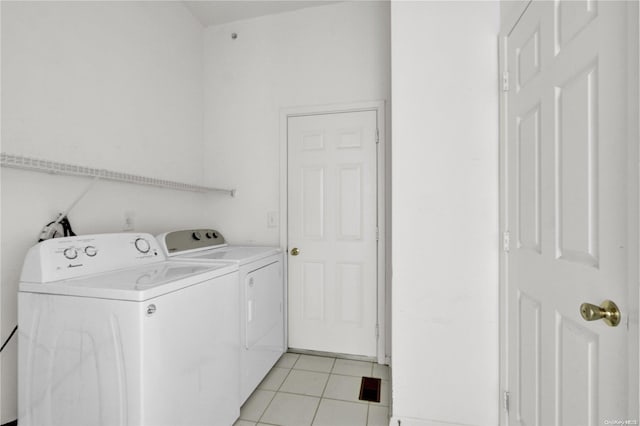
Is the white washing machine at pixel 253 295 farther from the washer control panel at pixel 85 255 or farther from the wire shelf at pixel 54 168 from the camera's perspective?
the wire shelf at pixel 54 168

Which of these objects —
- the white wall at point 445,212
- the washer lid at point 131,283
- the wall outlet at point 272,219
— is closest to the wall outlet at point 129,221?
the washer lid at point 131,283

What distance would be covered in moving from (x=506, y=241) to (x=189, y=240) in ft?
6.43

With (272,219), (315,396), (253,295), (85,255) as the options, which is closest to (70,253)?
(85,255)

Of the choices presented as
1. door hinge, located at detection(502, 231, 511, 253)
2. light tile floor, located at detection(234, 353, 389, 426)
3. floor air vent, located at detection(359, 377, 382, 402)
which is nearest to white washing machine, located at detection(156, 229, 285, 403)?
light tile floor, located at detection(234, 353, 389, 426)

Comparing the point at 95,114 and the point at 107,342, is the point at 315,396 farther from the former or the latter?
the point at 95,114

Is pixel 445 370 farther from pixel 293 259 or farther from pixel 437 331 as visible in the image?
pixel 293 259

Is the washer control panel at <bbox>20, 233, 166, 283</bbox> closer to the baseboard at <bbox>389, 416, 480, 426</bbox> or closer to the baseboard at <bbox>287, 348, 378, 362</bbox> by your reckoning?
the baseboard at <bbox>287, 348, 378, 362</bbox>

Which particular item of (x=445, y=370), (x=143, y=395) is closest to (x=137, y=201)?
(x=143, y=395)

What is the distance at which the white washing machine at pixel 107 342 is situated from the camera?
1022 mm

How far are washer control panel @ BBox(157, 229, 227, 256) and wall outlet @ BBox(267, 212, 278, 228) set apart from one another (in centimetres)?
42

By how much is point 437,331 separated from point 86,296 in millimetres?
1592

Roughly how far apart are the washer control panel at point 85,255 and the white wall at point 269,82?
1021 millimetres

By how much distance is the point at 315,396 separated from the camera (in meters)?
1.88

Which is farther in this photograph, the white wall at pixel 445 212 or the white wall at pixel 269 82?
the white wall at pixel 269 82
